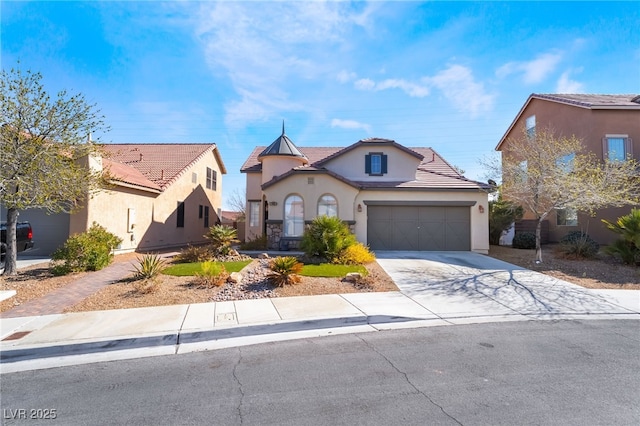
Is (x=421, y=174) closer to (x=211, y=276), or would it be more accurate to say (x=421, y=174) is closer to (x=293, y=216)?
(x=293, y=216)

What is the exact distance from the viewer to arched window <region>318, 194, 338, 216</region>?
16.8m

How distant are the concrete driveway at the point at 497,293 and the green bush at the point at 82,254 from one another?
938 centimetres

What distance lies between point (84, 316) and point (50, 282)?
12.3 feet

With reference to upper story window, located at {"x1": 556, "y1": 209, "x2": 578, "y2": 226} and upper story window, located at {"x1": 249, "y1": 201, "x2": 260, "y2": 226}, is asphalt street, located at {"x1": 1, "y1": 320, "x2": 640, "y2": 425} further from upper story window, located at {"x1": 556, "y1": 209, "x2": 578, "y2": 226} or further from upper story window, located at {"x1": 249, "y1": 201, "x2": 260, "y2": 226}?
upper story window, located at {"x1": 249, "y1": 201, "x2": 260, "y2": 226}

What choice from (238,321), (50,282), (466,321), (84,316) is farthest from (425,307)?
(50,282)

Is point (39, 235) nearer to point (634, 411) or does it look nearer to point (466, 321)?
point (466, 321)

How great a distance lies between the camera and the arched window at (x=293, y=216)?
1688cm

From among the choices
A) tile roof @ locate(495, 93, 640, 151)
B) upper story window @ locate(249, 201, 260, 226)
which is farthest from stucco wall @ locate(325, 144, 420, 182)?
tile roof @ locate(495, 93, 640, 151)

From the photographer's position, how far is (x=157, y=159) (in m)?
22.1

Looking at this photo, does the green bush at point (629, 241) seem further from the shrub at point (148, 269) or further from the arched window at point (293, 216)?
the shrub at point (148, 269)

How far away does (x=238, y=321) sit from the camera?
263 inches

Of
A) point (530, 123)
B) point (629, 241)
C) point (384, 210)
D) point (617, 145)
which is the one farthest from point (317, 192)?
point (530, 123)

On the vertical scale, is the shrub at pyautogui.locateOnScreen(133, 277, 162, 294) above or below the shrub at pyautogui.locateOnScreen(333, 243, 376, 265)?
below

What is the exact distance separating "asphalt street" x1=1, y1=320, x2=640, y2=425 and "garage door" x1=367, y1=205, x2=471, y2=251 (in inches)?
429
